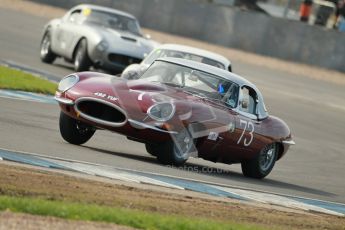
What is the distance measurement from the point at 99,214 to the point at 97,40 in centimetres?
1484

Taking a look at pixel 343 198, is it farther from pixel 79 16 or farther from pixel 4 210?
pixel 79 16

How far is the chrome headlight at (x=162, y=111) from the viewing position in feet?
38.2

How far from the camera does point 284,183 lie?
13477 mm

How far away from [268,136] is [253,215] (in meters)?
3.72

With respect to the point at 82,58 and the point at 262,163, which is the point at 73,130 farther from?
the point at 82,58

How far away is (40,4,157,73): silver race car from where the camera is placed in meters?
22.6

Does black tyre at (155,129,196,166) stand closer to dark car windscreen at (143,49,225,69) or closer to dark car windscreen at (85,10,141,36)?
dark car windscreen at (143,49,225,69)

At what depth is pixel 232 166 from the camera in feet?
49.2

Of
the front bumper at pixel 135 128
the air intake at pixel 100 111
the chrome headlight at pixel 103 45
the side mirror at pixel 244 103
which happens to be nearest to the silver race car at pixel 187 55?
the chrome headlight at pixel 103 45

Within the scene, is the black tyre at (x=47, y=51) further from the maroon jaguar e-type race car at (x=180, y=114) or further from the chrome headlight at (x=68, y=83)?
the chrome headlight at (x=68, y=83)

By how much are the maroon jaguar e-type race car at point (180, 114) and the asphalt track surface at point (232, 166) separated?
0.25 meters

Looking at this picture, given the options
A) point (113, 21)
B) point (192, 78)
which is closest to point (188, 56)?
point (192, 78)

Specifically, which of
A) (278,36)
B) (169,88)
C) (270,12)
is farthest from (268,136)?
(270,12)

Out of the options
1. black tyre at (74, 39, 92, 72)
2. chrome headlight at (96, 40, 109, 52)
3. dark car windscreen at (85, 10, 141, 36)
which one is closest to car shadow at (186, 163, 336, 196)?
chrome headlight at (96, 40, 109, 52)
